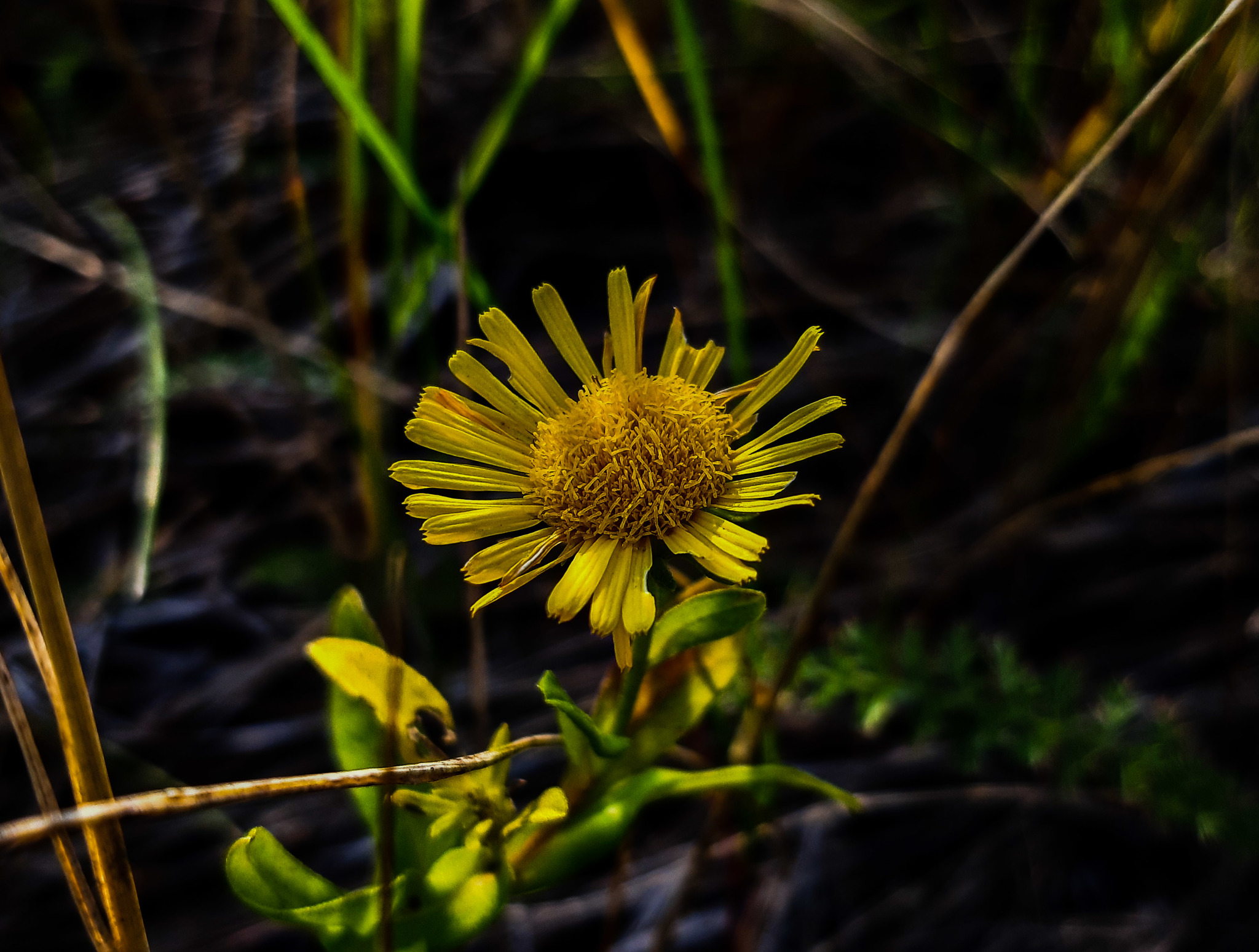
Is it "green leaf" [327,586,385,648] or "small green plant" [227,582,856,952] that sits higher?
"green leaf" [327,586,385,648]

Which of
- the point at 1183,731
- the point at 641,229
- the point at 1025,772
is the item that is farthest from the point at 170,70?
the point at 1183,731

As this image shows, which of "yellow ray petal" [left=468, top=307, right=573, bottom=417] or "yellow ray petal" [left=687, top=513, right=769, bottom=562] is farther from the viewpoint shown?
"yellow ray petal" [left=468, top=307, right=573, bottom=417]

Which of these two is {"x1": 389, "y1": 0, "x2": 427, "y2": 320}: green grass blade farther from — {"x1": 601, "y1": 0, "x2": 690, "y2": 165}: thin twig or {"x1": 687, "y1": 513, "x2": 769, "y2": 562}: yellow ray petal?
{"x1": 687, "y1": 513, "x2": 769, "y2": 562}: yellow ray petal

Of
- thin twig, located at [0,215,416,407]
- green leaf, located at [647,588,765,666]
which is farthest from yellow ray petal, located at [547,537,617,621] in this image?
thin twig, located at [0,215,416,407]

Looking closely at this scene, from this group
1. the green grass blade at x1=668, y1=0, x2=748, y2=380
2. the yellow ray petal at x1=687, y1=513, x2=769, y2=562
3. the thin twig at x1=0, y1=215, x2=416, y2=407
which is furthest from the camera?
the thin twig at x1=0, y1=215, x2=416, y2=407

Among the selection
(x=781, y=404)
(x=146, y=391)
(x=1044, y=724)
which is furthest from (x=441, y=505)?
(x=781, y=404)

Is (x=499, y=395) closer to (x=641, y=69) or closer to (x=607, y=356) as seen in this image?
(x=607, y=356)

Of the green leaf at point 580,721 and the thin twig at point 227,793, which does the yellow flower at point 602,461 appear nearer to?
the green leaf at point 580,721
